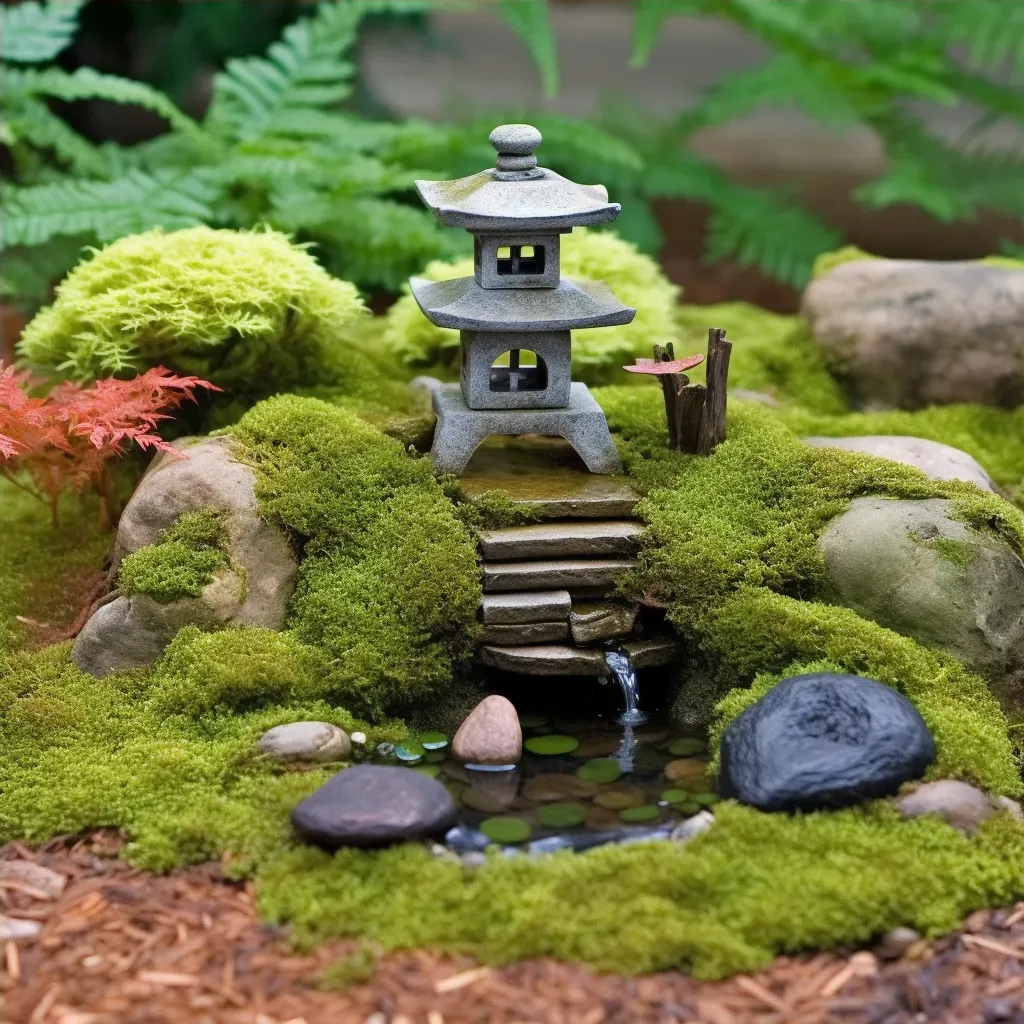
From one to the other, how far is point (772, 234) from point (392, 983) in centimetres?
725

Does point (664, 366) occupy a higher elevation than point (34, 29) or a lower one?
lower

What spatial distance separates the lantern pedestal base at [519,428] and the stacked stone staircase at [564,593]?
33 cm

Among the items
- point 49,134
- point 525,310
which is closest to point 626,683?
point 525,310

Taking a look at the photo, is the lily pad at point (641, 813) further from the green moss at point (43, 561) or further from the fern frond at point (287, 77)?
the fern frond at point (287, 77)

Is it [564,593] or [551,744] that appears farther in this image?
[564,593]

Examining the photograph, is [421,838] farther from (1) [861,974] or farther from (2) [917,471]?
(2) [917,471]

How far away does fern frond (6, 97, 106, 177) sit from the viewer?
848cm

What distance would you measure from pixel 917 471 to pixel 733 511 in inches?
33.9

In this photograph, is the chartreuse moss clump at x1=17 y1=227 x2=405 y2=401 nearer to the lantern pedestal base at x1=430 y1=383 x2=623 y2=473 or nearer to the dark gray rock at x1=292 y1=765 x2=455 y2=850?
the lantern pedestal base at x1=430 y1=383 x2=623 y2=473

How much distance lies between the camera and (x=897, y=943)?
3.88 meters

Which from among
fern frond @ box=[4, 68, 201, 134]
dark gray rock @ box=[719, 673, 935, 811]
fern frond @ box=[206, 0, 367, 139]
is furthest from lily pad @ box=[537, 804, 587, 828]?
fern frond @ box=[4, 68, 201, 134]

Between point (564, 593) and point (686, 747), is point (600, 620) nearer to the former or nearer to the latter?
point (564, 593)

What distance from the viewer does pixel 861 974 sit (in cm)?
379

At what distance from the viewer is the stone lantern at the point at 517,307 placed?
5379 millimetres
